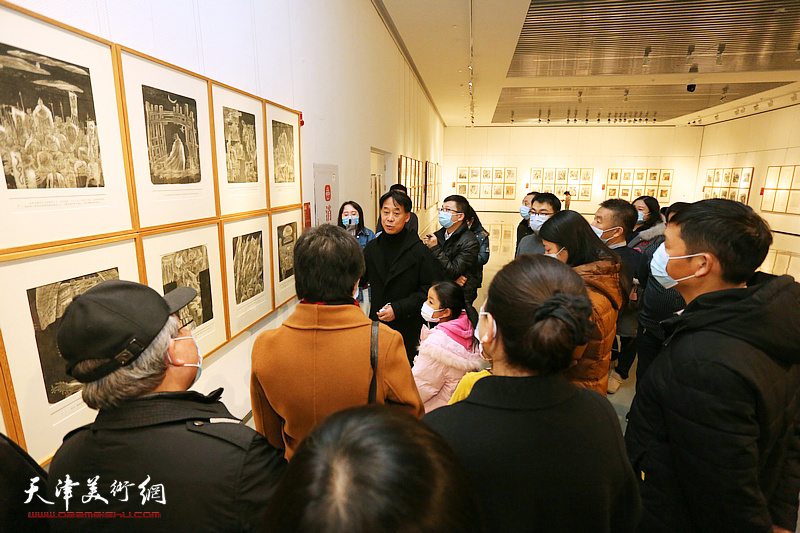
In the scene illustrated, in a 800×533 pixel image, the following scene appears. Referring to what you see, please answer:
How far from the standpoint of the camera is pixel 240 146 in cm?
262

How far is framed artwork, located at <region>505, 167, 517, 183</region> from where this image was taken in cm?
2066

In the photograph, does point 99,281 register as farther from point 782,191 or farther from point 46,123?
point 782,191

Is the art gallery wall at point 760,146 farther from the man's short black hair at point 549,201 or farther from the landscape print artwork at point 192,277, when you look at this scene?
the landscape print artwork at point 192,277

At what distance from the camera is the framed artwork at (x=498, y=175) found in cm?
2092

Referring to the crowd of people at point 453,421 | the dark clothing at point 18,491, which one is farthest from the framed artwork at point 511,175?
the dark clothing at point 18,491

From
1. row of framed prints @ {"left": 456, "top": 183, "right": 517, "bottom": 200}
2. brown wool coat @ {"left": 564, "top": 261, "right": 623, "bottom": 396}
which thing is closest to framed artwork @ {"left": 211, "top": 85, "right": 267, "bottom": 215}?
brown wool coat @ {"left": 564, "top": 261, "right": 623, "bottom": 396}

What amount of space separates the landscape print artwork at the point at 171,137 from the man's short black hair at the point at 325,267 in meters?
0.94

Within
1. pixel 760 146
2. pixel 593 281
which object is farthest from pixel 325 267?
pixel 760 146

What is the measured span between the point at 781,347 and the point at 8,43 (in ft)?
9.00

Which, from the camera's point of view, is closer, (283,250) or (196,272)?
(196,272)

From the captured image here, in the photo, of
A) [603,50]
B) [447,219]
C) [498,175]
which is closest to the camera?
[447,219]

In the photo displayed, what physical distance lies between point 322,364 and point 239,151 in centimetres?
174

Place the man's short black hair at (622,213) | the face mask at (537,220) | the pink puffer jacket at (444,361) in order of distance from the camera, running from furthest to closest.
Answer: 1. the face mask at (537,220)
2. the man's short black hair at (622,213)
3. the pink puffer jacket at (444,361)

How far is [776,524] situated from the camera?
1.62 metres
